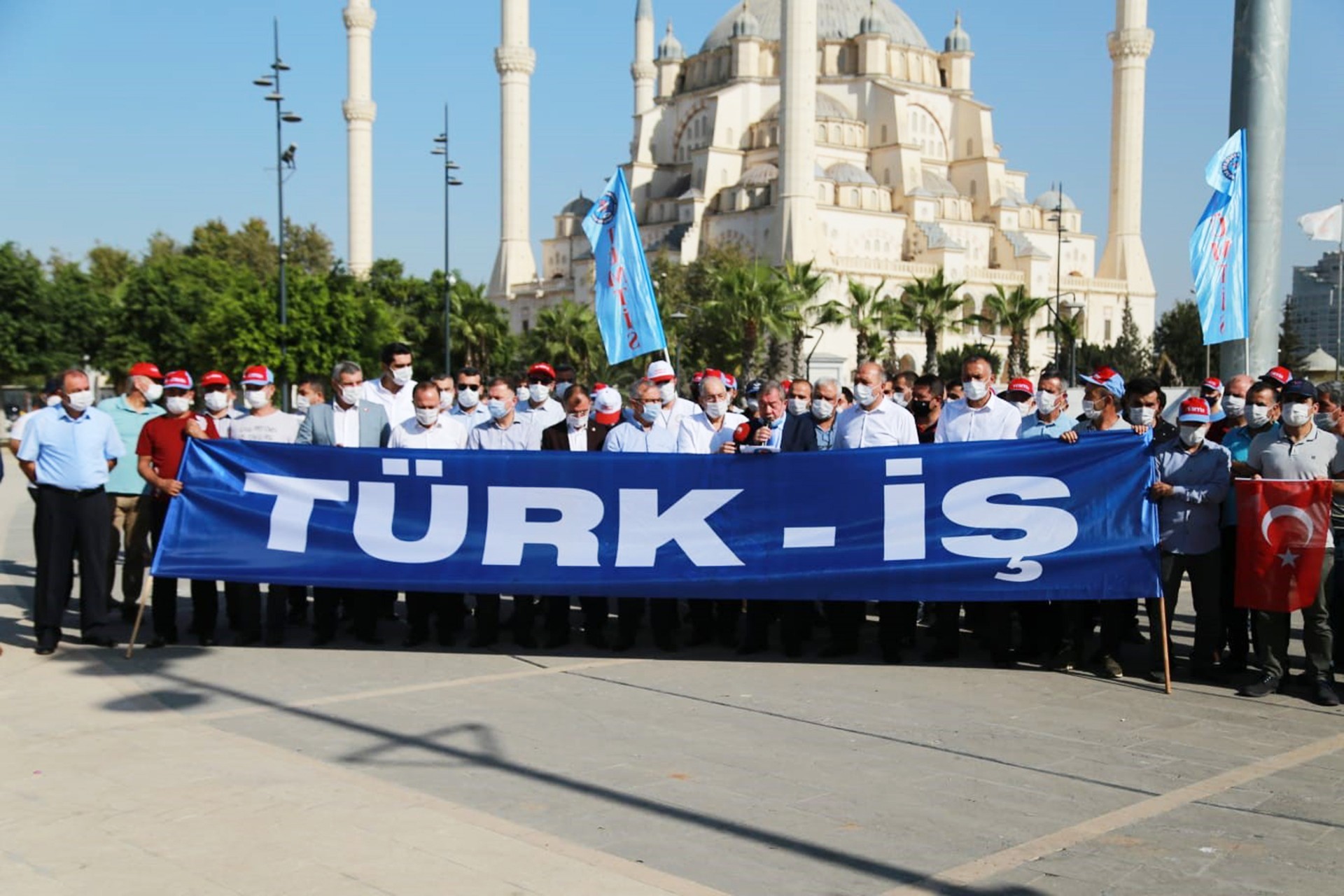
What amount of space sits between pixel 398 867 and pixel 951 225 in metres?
100.0

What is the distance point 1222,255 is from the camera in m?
10.4

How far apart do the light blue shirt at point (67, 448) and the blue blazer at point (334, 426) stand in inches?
54.4

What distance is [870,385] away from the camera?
28.6 feet

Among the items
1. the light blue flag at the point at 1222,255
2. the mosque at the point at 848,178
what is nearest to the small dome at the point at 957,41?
the mosque at the point at 848,178

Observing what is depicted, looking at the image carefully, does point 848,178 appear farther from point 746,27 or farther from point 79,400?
point 79,400

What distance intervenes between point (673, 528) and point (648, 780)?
2.97 m

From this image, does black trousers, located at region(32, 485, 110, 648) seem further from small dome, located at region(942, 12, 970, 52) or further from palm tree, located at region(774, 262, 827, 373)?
small dome, located at region(942, 12, 970, 52)

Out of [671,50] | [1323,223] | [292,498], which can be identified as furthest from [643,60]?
[292,498]

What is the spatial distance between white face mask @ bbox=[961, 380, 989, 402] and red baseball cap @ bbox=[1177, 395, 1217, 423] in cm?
133

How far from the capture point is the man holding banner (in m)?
7.61

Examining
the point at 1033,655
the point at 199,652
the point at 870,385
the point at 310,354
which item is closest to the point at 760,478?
the point at 870,385

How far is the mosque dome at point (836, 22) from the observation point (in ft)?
365

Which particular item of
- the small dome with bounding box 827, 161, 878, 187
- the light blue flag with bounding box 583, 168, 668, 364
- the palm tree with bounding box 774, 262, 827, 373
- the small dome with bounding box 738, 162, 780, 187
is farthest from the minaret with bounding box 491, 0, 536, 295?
the light blue flag with bounding box 583, 168, 668, 364

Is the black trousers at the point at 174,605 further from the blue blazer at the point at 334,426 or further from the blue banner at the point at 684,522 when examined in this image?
the blue blazer at the point at 334,426
